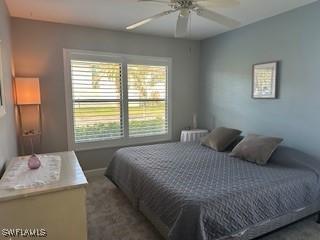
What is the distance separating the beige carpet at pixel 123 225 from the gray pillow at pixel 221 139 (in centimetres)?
132

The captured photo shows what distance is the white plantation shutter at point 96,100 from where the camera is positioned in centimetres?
367

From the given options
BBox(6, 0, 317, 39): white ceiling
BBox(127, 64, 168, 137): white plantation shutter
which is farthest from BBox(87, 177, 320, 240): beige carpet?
BBox(6, 0, 317, 39): white ceiling

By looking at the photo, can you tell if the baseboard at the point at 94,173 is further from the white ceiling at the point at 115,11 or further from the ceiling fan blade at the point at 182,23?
the ceiling fan blade at the point at 182,23

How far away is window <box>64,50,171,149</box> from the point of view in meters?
3.65

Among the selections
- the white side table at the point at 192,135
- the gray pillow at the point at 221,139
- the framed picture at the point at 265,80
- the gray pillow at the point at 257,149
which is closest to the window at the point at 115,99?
the white side table at the point at 192,135

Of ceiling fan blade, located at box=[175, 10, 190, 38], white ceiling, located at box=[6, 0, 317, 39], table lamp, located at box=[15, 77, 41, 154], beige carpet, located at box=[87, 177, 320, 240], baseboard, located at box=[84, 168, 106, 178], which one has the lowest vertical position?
beige carpet, located at box=[87, 177, 320, 240]

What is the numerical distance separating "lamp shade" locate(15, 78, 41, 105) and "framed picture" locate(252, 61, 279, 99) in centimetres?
327

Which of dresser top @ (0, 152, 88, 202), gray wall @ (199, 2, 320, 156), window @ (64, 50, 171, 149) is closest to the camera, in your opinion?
dresser top @ (0, 152, 88, 202)

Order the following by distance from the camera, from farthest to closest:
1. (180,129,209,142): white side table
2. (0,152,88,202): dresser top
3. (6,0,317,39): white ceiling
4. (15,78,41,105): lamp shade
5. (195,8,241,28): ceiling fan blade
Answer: (180,129,209,142): white side table, (15,78,41,105): lamp shade, (6,0,317,39): white ceiling, (195,8,241,28): ceiling fan blade, (0,152,88,202): dresser top

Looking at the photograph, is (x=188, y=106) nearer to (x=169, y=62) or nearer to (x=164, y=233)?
(x=169, y=62)

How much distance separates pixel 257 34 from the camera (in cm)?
344

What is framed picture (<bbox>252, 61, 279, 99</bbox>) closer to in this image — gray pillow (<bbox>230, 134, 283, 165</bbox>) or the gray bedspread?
gray pillow (<bbox>230, 134, 283, 165</bbox>)

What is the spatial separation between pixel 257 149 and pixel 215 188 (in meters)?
1.17

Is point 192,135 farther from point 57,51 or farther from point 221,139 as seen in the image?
point 57,51
